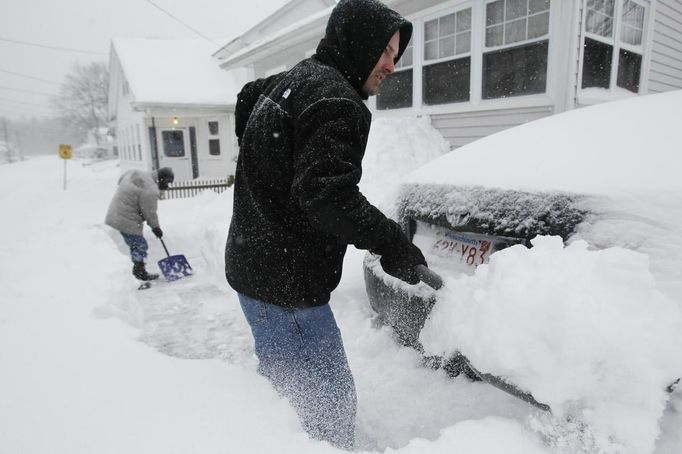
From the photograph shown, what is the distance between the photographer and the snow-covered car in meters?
1.53

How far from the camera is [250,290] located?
1.77 metres

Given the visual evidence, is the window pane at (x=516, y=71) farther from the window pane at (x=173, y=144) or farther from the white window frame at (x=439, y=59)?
the window pane at (x=173, y=144)

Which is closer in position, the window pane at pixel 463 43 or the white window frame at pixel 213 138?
the window pane at pixel 463 43

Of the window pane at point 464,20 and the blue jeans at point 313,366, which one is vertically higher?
the window pane at point 464,20

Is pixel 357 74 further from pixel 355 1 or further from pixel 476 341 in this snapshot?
pixel 476 341

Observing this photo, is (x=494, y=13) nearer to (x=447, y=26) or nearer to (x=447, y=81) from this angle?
(x=447, y=26)

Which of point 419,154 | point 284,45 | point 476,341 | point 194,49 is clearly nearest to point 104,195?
point 194,49

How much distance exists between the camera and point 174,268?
5938 mm

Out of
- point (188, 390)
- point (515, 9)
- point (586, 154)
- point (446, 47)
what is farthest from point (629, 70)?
point (188, 390)

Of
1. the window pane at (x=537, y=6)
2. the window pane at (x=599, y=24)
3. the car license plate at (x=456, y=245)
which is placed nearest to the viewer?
the car license plate at (x=456, y=245)

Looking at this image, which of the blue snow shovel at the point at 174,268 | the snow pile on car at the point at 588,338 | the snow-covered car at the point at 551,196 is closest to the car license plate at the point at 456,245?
the snow-covered car at the point at 551,196

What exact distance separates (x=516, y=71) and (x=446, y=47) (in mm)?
1555

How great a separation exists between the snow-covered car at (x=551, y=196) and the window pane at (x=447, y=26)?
5.81m

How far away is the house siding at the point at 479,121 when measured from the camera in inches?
264
